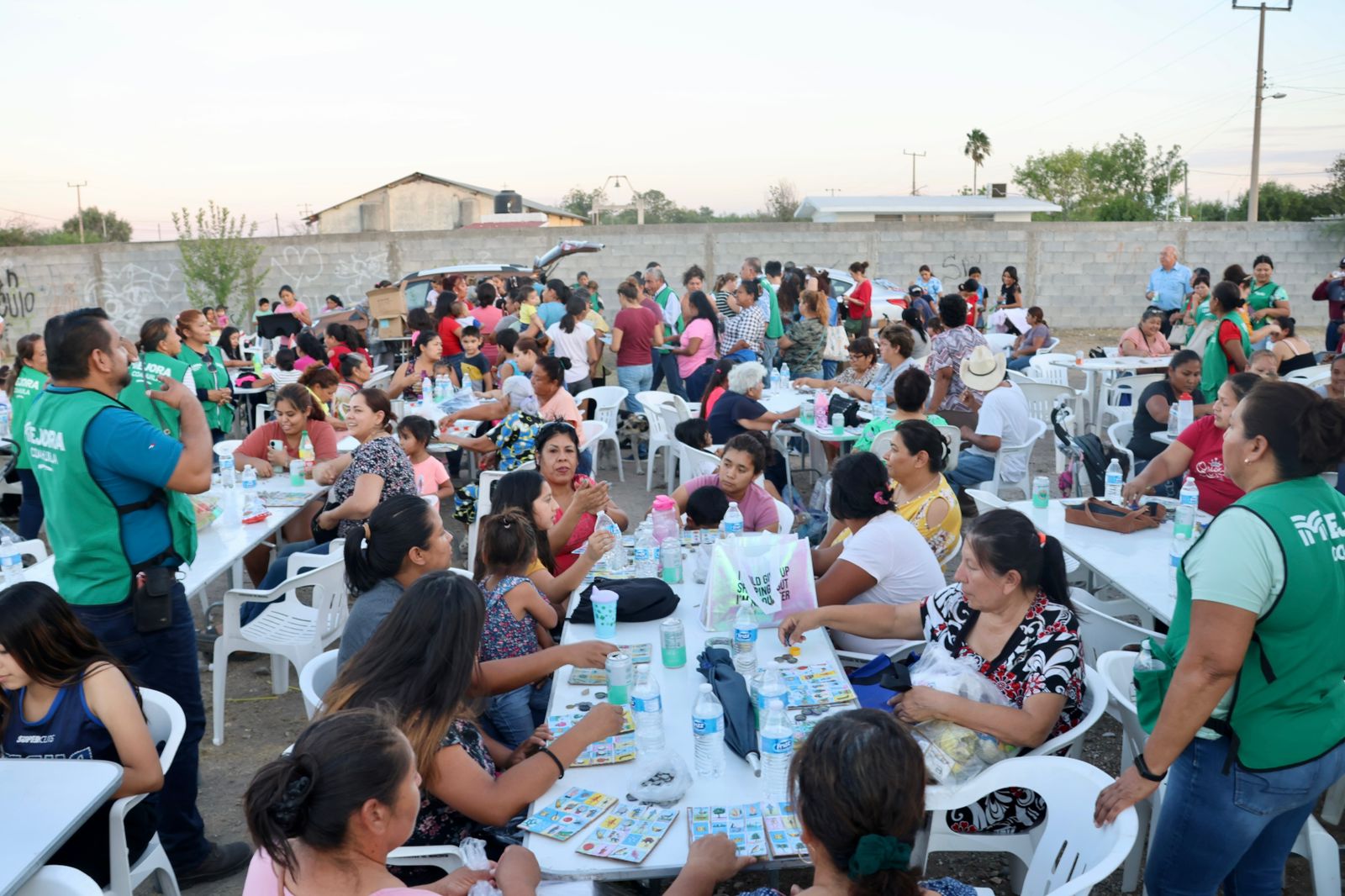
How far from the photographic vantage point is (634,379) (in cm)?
1018

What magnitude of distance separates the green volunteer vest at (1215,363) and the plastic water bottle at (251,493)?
21.9ft

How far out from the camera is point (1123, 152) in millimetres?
49250

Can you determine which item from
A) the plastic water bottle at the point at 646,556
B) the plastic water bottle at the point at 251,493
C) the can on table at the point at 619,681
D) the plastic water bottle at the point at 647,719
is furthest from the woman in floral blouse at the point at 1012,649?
the plastic water bottle at the point at 251,493

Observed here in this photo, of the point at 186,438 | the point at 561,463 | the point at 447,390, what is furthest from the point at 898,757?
the point at 447,390

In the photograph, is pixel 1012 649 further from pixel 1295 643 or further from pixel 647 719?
pixel 647 719

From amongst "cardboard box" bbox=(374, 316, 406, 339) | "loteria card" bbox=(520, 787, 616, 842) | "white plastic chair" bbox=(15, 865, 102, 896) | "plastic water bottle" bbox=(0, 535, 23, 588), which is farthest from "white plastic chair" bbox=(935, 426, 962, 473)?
"cardboard box" bbox=(374, 316, 406, 339)

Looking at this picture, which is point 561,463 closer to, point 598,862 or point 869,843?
point 598,862

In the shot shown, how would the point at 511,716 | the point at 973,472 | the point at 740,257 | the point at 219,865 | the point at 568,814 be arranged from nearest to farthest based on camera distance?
the point at 568,814 < the point at 511,716 < the point at 219,865 < the point at 973,472 < the point at 740,257

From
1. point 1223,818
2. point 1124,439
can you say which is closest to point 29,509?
point 1223,818

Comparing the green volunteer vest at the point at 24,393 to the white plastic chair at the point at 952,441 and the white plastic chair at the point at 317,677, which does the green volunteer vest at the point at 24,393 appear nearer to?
the white plastic chair at the point at 317,677

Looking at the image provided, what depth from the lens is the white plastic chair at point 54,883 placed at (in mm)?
2182

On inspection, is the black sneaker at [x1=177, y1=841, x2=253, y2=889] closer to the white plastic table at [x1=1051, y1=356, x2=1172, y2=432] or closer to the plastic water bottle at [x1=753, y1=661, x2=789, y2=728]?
the plastic water bottle at [x1=753, y1=661, x2=789, y2=728]

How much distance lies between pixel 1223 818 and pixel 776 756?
105 cm

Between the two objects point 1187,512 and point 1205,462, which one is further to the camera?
point 1205,462
